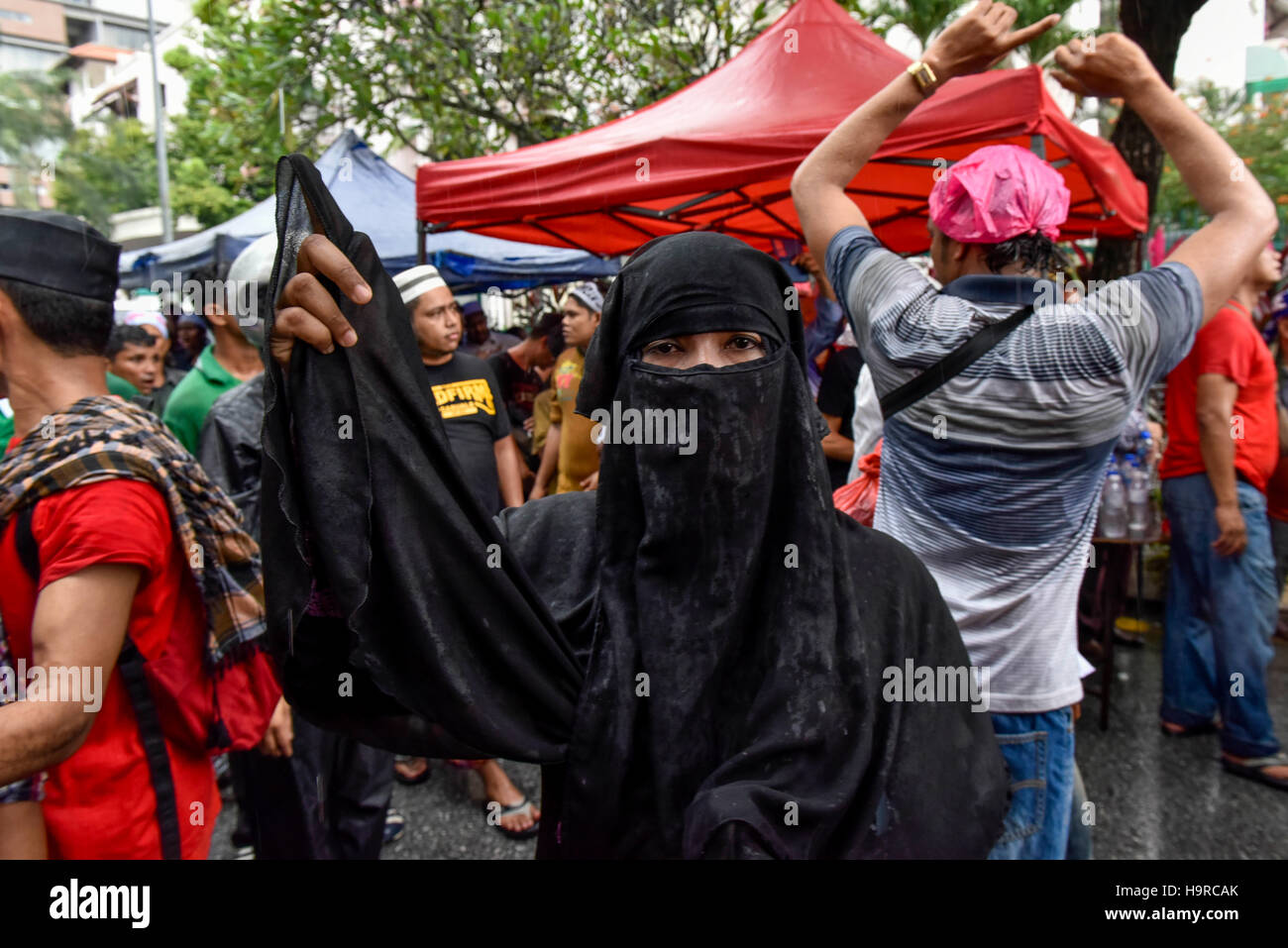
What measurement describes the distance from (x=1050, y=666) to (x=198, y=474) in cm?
184

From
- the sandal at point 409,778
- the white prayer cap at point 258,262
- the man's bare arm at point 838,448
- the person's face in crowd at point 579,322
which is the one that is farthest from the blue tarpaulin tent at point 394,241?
the white prayer cap at point 258,262

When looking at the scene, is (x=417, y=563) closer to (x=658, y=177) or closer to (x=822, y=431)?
(x=822, y=431)

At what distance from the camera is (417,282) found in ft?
12.8

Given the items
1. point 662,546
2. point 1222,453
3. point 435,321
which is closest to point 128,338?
point 435,321

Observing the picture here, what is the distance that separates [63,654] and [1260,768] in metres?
4.44

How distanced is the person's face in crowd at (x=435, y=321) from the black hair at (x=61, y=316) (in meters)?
2.03

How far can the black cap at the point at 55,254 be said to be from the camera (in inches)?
64.9

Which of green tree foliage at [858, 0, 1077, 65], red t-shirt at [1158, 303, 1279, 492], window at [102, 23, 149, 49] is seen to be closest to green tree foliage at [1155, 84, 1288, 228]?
green tree foliage at [858, 0, 1077, 65]

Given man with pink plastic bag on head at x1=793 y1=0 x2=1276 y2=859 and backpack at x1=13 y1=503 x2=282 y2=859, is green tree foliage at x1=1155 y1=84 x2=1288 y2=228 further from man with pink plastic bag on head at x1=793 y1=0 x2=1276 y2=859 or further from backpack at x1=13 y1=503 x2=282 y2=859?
backpack at x1=13 y1=503 x2=282 y2=859

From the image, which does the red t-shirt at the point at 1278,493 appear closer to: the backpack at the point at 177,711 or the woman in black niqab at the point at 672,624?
the woman in black niqab at the point at 672,624

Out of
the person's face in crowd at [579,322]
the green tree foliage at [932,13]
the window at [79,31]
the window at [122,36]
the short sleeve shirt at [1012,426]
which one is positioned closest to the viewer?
the short sleeve shirt at [1012,426]

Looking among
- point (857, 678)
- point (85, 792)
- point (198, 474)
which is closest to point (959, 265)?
point (857, 678)

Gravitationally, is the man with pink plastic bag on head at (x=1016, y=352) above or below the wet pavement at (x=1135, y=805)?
above

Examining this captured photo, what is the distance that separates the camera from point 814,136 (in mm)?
3703
